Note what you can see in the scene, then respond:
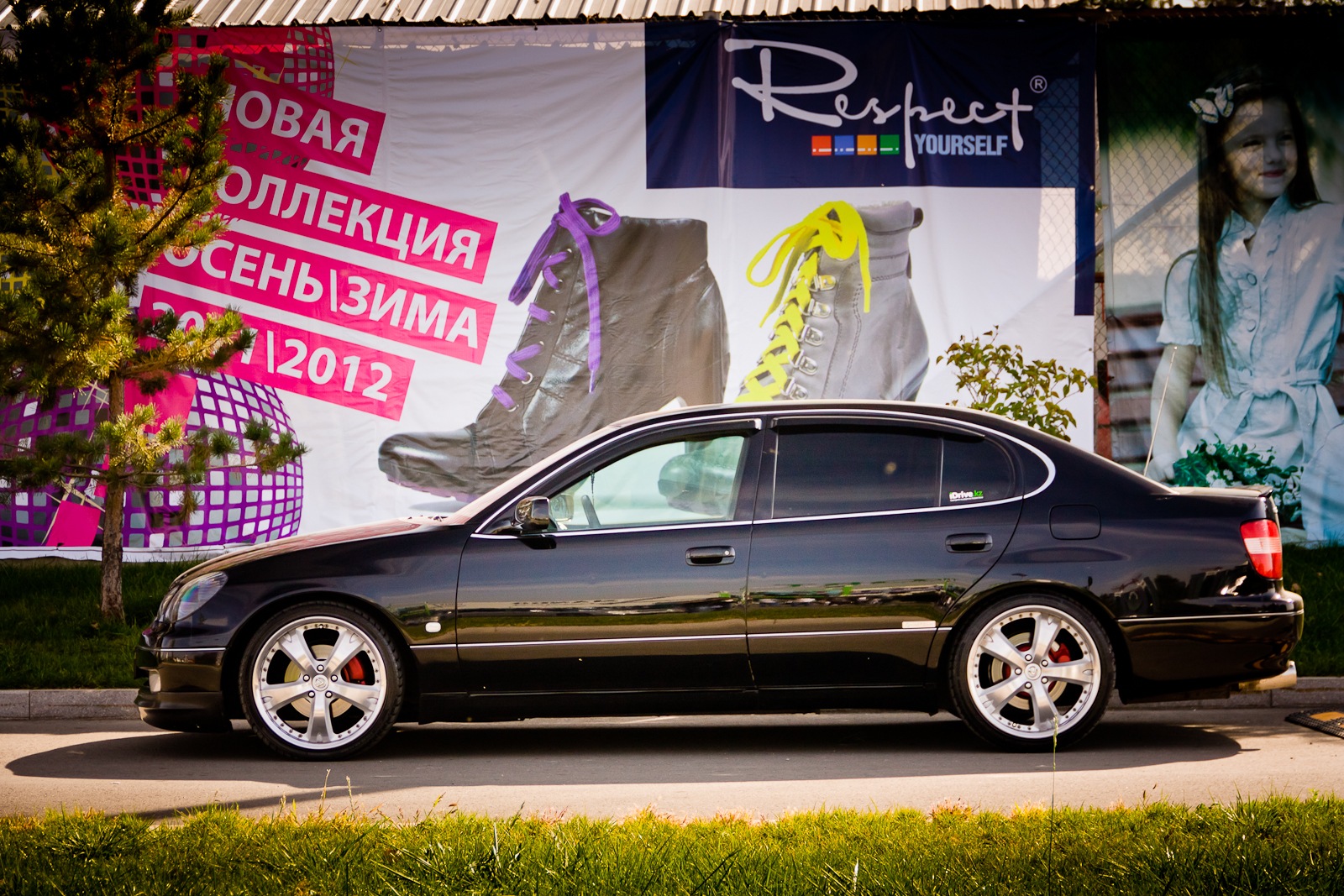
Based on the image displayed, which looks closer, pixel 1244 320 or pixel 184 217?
pixel 184 217

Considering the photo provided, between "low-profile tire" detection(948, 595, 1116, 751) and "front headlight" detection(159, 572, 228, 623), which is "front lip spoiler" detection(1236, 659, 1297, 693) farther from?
"front headlight" detection(159, 572, 228, 623)

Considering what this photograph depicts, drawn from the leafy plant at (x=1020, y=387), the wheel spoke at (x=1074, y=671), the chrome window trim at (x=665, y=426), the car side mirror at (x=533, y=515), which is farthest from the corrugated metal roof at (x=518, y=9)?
the wheel spoke at (x=1074, y=671)

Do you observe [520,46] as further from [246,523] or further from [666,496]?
[666,496]

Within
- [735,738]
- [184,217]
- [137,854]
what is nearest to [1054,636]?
[735,738]

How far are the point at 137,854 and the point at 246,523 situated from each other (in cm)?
841

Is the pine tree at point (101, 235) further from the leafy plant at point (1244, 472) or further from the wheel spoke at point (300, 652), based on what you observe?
the leafy plant at point (1244, 472)

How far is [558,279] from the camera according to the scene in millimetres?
12344

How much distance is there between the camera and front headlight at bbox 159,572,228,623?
245 inches

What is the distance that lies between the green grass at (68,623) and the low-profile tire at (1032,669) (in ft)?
15.9

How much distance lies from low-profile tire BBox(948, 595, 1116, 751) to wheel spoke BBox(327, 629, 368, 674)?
2.65 metres

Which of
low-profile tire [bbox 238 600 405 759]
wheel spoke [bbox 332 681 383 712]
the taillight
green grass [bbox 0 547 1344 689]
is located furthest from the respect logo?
wheel spoke [bbox 332 681 383 712]

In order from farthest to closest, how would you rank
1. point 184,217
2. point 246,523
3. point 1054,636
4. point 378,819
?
point 246,523 → point 184,217 → point 1054,636 → point 378,819

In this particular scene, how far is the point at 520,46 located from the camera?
1230cm

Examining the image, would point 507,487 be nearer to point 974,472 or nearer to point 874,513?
point 874,513
